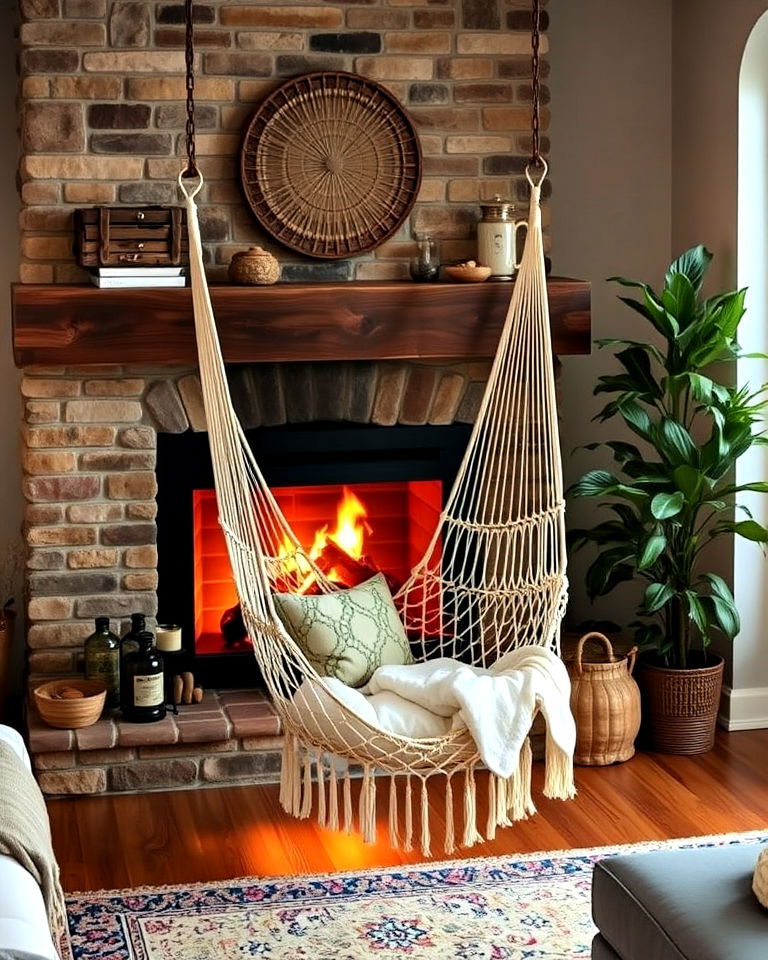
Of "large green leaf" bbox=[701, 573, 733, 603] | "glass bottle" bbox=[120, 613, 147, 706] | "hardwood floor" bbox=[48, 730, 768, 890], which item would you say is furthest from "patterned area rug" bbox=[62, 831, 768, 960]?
"large green leaf" bbox=[701, 573, 733, 603]

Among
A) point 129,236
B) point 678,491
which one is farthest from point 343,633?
point 129,236

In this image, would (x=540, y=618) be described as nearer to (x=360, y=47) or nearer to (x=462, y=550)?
(x=462, y=550)

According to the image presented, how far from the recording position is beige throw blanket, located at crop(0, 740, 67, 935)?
2.30 m

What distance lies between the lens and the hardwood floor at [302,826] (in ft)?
11.2

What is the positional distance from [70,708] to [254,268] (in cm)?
123

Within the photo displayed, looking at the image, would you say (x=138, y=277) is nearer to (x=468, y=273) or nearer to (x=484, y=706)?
(x=468, y=273)

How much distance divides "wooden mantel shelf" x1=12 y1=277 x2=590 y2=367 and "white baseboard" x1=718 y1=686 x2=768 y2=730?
45.0 inches

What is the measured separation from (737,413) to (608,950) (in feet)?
6.19

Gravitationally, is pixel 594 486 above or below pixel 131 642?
above

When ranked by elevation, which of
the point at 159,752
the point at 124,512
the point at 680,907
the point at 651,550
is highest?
the point at 124,512


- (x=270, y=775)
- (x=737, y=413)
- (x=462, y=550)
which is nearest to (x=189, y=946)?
(x=270, y=775)

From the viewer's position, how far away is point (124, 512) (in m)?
4.03

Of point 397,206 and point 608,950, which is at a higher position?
point 397,206

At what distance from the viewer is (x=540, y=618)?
345 centimetres
